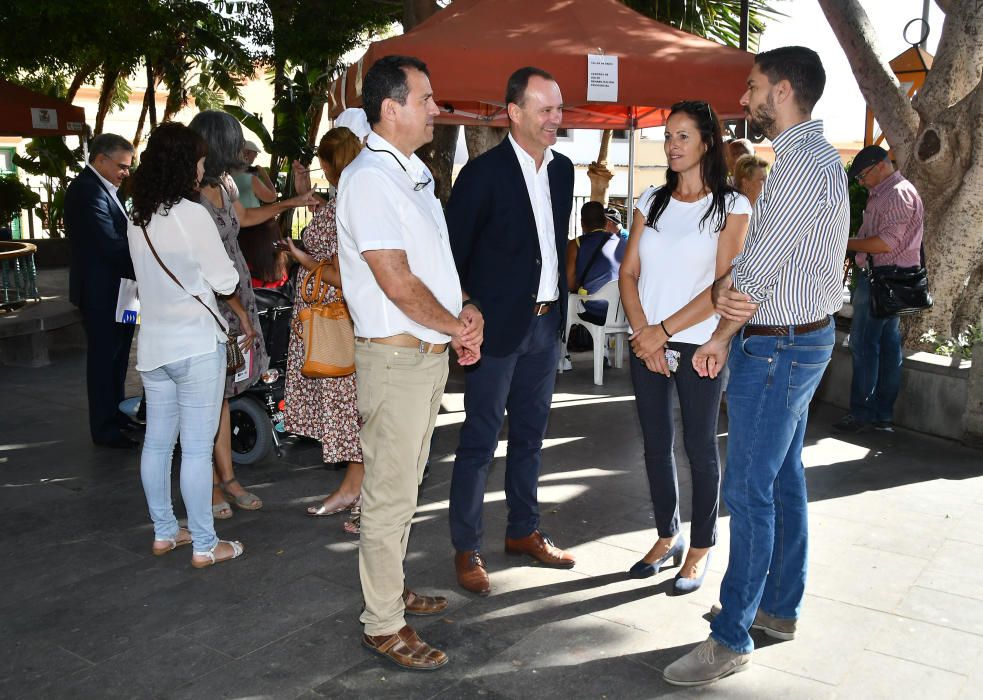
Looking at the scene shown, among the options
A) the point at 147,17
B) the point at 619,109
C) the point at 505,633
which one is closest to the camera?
the point at 505,633

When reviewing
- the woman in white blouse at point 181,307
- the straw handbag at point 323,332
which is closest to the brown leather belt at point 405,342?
the woman in white blouse at point 181,307

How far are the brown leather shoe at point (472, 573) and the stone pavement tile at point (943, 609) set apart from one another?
1.69 meters

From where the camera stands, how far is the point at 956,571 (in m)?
4.21

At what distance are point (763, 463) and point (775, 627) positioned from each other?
0.80 metres

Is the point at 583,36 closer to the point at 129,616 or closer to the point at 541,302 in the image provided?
the point at 541,302

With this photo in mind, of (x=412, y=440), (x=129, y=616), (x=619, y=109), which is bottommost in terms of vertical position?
(x=129, y=616)

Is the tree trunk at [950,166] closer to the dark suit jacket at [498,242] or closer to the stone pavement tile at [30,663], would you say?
the dark suit jacket at [498,242]

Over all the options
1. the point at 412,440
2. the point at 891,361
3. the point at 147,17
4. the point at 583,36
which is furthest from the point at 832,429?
the point at 147,17

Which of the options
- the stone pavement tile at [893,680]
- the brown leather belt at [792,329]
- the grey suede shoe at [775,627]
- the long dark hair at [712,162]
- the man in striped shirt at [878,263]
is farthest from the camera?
the man in striped shirt at [878,263]

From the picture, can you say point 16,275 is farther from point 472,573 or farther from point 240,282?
point 472,573

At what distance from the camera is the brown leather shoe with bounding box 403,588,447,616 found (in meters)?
3.79

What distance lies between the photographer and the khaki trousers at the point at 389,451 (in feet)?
10.7

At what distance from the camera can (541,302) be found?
4.01 meters

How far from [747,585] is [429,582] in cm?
144
